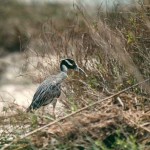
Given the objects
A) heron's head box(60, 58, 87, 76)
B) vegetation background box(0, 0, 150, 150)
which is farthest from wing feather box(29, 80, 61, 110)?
heron's head box(60, 58, 87, 76)

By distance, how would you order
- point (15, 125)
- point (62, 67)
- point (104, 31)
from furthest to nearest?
point (62, 67) < point (104, 31) < point (15, 125)

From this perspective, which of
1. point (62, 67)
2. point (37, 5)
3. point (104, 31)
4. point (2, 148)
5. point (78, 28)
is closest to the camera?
point (2, 148)

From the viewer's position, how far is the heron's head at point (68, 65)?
368 inches

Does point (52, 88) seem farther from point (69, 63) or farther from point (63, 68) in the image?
point (69, 63)

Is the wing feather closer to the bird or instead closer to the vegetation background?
the bird

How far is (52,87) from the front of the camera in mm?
9812

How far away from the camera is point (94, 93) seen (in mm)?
8492

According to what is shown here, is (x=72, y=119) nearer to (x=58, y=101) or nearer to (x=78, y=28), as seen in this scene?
(x=58, y=101)

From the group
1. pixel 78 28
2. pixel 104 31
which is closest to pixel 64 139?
pixel 104 31

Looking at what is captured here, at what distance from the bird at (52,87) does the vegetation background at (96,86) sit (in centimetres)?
9

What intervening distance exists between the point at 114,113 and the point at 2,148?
1096 millimetres

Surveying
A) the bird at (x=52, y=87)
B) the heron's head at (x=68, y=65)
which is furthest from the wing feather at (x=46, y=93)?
the heron's head at (x=68, y=65)

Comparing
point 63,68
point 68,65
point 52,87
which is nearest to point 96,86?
point 68,65

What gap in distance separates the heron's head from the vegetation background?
3.5 inches
